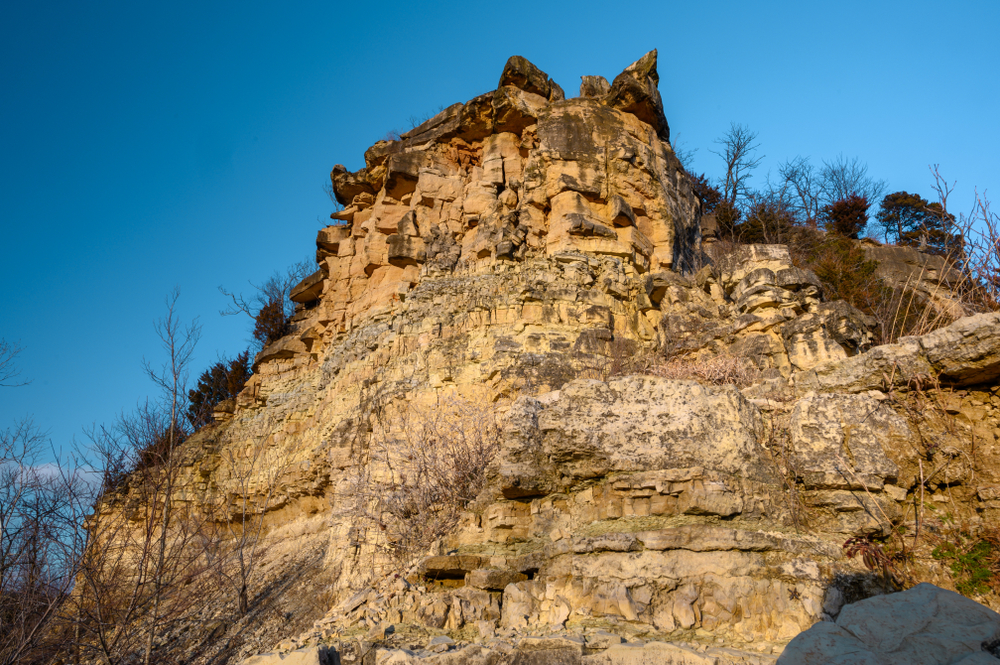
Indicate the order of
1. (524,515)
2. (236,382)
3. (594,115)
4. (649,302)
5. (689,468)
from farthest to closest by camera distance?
(236,382), (594,115), (649,302), (524,515), (689,468)

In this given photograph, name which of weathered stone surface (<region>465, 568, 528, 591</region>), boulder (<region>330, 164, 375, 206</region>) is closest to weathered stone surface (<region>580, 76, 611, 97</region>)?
boulder (<region>330, 164, 375, 206</region>)

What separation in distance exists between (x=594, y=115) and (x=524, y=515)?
1024 cm

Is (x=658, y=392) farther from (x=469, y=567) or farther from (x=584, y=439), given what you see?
(x=469, y=567)

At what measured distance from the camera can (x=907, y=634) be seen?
325 centimetres

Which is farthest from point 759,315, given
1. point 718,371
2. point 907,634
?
point 907,634

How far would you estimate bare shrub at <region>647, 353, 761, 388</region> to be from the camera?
27.3 ft

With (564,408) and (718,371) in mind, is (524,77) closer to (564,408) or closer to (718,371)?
(718,371)

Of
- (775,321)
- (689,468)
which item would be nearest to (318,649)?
(689,468)

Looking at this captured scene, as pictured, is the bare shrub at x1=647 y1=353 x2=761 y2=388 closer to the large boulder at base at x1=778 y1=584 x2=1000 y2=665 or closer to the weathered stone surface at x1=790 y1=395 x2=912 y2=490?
the weathered stone surface at x1=790 y1=395 x2=912 y2=490

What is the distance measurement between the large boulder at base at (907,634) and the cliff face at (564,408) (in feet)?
2.34

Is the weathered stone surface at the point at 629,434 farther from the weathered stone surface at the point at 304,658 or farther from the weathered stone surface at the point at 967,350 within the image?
the weathered stone surface at the point at 304,658

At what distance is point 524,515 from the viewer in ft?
18.6

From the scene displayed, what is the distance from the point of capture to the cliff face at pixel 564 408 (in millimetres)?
4855

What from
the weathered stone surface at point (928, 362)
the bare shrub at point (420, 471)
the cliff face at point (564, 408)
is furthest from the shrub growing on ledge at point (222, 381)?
the weathered stone surface at point (928, 362)
